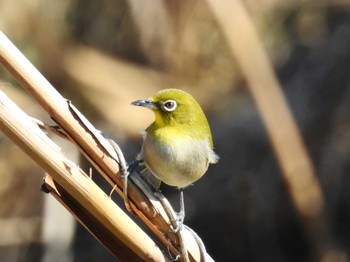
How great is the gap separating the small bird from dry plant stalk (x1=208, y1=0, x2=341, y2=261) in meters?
2.60

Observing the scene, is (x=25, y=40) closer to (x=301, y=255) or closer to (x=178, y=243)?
(x=301, y=255)

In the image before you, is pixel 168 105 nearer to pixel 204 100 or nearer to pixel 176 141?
pixel 176 141

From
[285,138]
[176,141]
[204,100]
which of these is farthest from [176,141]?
[204,100]

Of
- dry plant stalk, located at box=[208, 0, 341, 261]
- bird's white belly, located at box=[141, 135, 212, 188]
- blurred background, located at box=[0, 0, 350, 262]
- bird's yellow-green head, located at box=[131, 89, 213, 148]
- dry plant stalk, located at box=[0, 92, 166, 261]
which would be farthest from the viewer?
blurred background, located at box=[0, 0, 350, 262]

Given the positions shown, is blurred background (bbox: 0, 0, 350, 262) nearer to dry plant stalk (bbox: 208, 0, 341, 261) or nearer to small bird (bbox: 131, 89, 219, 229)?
dry plant stalk (bbox: 208, 0, 341, 261)

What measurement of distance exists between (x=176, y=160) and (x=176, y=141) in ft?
0.34

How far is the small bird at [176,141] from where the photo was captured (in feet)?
7.93

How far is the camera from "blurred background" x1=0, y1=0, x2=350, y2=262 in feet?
18.1

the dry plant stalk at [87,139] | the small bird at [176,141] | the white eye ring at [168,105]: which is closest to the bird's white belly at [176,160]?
the small bird at [176,141]

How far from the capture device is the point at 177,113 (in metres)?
2.62

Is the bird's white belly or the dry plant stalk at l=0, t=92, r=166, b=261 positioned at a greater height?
the dry plant stalk at l=0, t=92, r=166, b=261

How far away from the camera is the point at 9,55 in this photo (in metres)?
1.63

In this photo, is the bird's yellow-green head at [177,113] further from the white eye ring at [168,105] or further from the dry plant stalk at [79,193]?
the dry plant stalk at [79,193]

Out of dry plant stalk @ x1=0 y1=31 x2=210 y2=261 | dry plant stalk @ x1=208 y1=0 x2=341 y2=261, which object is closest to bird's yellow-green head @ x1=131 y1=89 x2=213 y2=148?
dry plant stalk @ x1=0 y1=31 x2=210 y2=261
